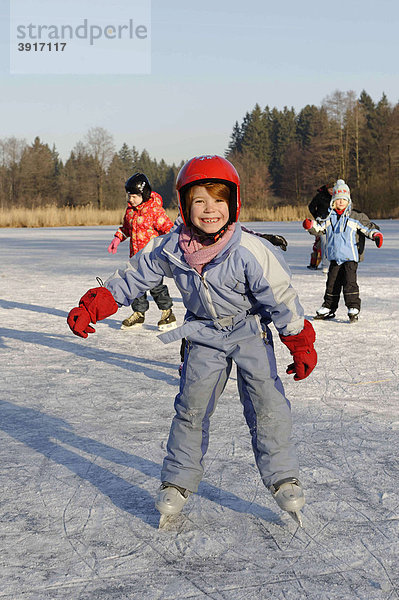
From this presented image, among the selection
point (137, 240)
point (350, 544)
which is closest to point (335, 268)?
point (137, 240)

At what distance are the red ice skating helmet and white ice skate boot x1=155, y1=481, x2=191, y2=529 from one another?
0.97 meters

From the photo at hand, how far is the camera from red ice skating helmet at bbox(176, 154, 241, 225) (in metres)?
2.33

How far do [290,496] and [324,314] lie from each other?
457 cm

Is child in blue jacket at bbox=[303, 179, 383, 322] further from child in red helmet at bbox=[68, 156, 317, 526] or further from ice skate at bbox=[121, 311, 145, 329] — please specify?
child in red helmet at bbox=[68, 156, 317, 526]

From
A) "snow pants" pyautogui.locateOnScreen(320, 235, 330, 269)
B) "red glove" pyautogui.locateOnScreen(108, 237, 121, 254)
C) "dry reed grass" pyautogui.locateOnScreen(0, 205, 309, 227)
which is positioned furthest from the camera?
"dry reed grass" pyautogui.locateOnScreen(0, 205, 309, 227)

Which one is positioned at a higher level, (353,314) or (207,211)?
(207,211)

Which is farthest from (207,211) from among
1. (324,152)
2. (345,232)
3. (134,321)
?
(324,152)

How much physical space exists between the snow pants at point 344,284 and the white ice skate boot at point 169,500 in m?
4.51

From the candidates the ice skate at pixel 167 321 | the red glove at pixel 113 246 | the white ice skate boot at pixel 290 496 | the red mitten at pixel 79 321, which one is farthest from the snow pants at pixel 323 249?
the red mitten at pixel 79 321

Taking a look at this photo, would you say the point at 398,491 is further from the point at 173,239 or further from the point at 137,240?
the point at 137,240

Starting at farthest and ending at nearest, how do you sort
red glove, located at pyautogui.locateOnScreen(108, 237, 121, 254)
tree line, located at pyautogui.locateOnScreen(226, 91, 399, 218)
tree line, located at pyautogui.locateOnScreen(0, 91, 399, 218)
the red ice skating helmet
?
tree line, located at pyautogui.locateOnScreen(0, 91, 399, 218), tree line, located at pyautogui.locateOnScreen(226, 91, 399, 218), red glove, located at pyautogui.locateOnScreen(108, 237, 121, 254), the red ice skating helmet

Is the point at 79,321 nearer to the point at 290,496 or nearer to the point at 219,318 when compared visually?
the point at 219,318

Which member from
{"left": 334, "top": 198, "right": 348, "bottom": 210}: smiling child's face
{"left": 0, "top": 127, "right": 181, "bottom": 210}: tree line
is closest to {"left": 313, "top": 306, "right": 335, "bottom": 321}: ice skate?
{"left": 334, "top": 198, "right": 348, "bottom": 210}: smiling child's face

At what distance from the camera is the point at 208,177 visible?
2316 millimetres
